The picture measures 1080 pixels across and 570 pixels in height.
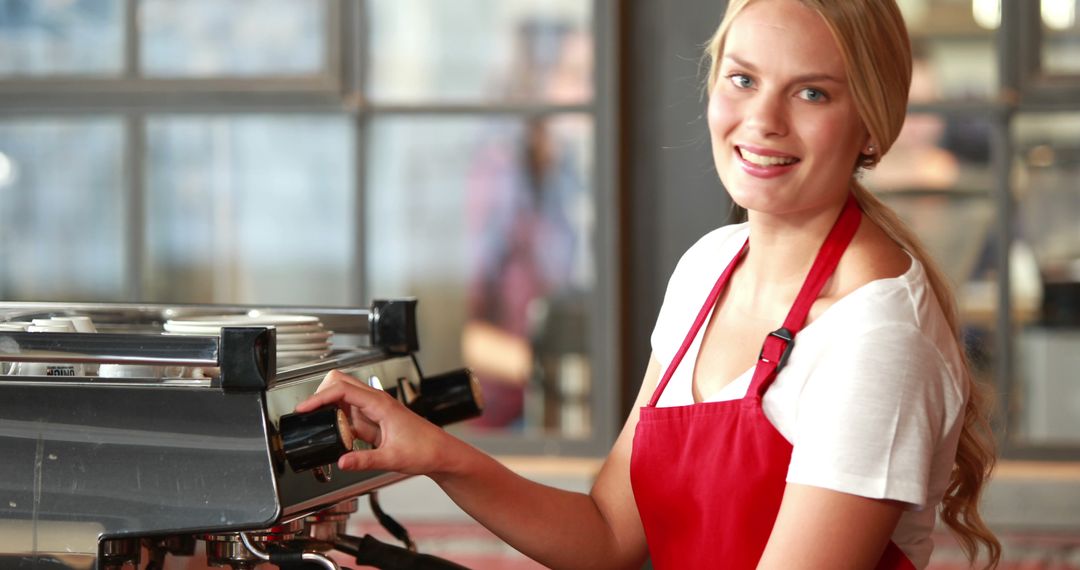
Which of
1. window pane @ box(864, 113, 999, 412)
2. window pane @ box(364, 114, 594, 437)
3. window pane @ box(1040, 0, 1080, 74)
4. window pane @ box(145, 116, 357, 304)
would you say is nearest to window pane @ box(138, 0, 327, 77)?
window pane @ box(145, 116, 357, 304)

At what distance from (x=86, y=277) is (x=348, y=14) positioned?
0.92 metres

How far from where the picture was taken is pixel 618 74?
9.89ft

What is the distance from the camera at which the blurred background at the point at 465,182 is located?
9.93 ft

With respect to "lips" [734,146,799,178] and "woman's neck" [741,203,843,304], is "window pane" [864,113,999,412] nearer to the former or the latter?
"woman's neck" [741,203,843,304]

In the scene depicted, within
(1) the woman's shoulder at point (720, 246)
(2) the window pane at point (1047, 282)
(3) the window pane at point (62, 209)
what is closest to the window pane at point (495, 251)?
(3) the window pane at point (62, 209)

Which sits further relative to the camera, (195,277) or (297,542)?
(195,277)

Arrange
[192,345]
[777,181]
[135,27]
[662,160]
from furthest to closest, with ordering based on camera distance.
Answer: [135,27] < [662,160] < [777,181] < [192,345]

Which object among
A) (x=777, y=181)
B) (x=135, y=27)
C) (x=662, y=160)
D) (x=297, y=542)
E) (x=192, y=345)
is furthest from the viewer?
(x=135, y=27)

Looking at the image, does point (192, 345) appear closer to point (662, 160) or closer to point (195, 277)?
point (662, 160)

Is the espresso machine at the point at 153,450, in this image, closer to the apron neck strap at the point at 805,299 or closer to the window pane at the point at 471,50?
the apron neck strap at the point at 805,299

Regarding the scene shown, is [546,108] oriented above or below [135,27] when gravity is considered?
below

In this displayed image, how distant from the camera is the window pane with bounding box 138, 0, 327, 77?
10.4 feet

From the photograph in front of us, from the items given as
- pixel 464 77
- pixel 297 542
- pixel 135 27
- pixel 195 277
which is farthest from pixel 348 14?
pixel 297 542

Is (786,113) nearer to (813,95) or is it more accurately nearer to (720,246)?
(813,95)
